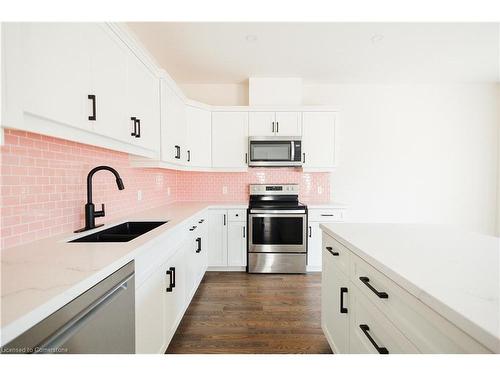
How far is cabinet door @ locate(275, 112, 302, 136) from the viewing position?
11.5 ft

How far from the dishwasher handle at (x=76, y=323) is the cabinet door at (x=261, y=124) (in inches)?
111

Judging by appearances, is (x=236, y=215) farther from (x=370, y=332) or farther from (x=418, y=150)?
(x=418, y=150)

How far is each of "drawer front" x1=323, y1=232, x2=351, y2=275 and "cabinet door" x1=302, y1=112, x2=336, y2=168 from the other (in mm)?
1941

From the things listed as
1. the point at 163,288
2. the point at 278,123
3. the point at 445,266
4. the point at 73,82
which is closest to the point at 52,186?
the point at 73,82

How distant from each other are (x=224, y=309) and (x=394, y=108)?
3763mm

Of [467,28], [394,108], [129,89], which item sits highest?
[467,28]

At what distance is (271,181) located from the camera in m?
3.82

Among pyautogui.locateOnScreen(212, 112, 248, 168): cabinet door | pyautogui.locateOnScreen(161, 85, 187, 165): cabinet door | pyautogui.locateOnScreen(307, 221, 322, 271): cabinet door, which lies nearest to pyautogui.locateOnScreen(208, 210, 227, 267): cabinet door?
Answer: pyautogui.locateOnScreen(212, 112, 248, 168): cabinet door

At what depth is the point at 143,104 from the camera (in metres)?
2.00

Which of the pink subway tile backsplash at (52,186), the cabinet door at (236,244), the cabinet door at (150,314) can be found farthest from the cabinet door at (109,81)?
the cabinet door at (236,244)

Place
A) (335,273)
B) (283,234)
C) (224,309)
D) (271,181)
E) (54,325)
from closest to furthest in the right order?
(54,325)
(335,273)
(224,309)
(283,234)
(271,181)

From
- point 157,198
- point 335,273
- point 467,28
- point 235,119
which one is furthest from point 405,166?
point 157,198

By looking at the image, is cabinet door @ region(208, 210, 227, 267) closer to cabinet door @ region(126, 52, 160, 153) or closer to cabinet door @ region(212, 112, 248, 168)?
cabinet door @ region(212, 112, 248, 168)

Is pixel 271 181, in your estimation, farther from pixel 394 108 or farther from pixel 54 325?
pixel 54 325
